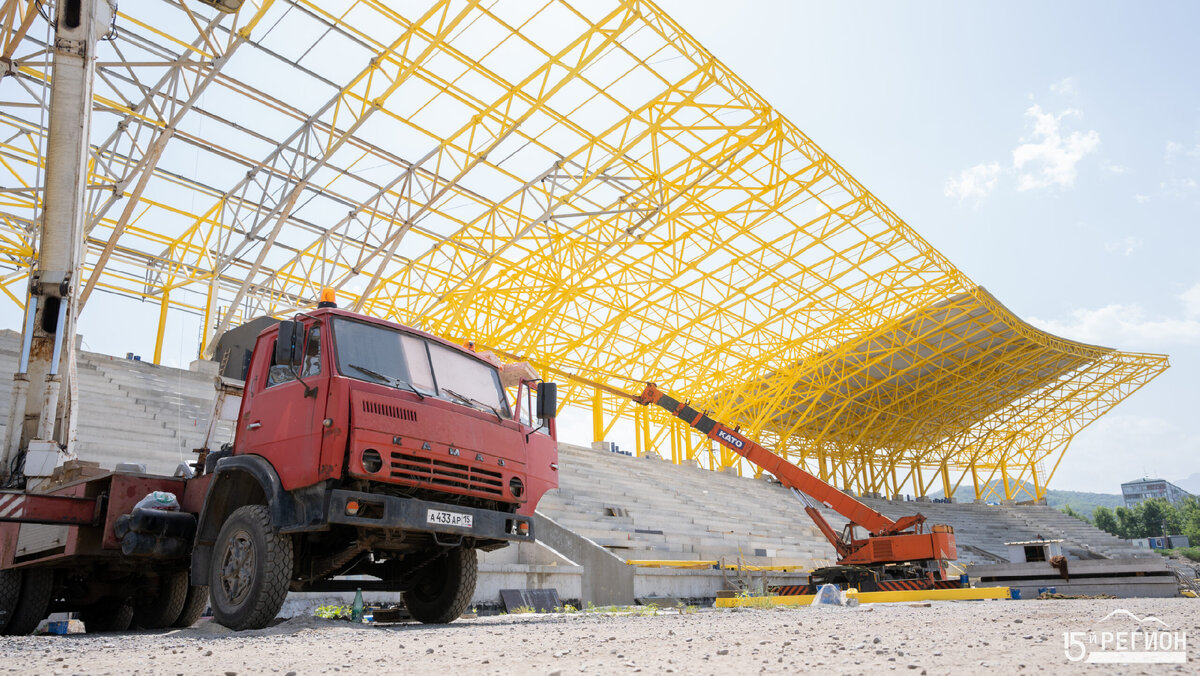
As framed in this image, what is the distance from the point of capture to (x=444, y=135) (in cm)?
2008

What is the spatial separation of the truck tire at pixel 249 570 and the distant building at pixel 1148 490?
164 m

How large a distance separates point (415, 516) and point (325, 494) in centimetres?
66

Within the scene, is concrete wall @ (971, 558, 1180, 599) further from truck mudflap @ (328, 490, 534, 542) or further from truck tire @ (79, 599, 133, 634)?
truck tire @ (79, 599, 133, 634)

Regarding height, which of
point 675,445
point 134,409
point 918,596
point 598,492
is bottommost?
point 918,596

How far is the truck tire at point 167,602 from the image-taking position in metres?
7.89

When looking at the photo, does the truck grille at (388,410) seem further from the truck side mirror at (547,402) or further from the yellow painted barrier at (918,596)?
the yellow painted barrier at (918,596)

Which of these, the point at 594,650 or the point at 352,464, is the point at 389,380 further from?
the point at 594,650

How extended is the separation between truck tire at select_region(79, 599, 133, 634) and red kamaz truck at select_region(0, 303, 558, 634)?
0.36m

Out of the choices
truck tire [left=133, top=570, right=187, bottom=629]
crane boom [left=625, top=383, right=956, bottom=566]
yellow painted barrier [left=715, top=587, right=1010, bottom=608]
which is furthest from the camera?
crane boom [left=625, top=383, right=956, bottom=566]

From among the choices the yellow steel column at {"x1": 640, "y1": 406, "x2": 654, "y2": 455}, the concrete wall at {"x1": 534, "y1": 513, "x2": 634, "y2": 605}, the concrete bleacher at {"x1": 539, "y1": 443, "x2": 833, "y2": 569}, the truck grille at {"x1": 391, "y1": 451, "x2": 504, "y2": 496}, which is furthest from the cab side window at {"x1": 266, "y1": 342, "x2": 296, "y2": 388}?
the yellow steel column at {"x1": 640, "y1": 406, "x2": 654, "y2": 455}

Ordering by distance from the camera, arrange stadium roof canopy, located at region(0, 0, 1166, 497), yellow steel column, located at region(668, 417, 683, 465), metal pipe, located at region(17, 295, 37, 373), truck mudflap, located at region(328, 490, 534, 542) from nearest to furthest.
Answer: truck mudflap, located at region(328, 490, 534, 542), metal pipe, located at region(17, 295, 37, 373), stadium roof canopy, located at region(0, 0, 1166, 497), yellow steel column, located at region(668, 417, 683, 465)

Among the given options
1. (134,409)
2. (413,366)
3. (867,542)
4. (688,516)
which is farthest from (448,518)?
(688,516)

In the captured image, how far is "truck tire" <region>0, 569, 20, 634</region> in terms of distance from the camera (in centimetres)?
707

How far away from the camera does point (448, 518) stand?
19.8ft
